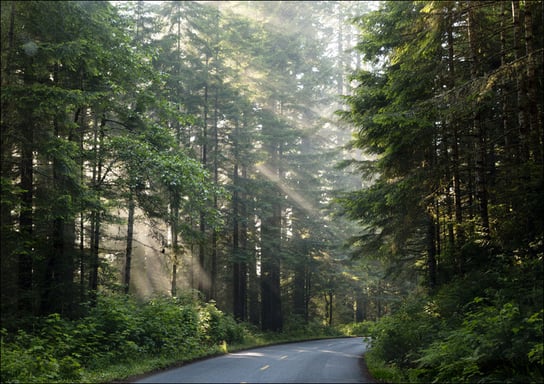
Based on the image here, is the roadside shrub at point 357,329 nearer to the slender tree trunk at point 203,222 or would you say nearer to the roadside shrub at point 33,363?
the slender tree trunk at point 203,222

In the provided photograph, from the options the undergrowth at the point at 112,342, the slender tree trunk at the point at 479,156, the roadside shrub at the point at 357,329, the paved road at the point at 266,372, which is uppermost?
the slender tree trunk at the point at 479,156

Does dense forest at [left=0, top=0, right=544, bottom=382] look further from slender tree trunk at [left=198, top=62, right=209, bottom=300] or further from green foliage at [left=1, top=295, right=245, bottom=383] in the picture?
slender tree trunk at [left=198, top=62, right=209, bottom=300]

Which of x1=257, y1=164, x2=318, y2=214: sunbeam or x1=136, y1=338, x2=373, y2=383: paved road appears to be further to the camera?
x1=257, y1=164, x2=318, y2=214: sunbeam

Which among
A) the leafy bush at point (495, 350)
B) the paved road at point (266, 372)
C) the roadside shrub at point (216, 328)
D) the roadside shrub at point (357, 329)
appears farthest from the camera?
the roadside shrub at point (357, 329)

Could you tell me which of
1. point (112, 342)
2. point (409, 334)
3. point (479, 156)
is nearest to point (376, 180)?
point (479, 156)

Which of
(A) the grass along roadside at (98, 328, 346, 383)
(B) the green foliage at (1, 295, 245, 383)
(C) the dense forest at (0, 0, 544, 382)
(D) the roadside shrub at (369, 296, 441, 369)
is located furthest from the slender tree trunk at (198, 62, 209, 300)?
(D) the roadside shrub at (369, 296, 441, 369)

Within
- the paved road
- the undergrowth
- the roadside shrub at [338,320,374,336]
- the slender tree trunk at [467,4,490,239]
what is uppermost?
the slender tree trunk at [467,4,490,239]

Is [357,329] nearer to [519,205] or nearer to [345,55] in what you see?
[345,55]

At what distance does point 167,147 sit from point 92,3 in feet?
21.4

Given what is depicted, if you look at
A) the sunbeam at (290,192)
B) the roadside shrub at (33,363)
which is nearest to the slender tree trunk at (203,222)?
the sunbeam at (290,192)

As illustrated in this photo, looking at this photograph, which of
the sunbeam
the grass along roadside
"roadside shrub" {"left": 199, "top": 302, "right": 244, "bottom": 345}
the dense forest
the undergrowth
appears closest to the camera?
the dense forest

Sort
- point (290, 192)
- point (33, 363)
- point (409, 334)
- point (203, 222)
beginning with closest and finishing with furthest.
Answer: point (33, 363), point (409, 334), point (203, 222), point (290, 192)

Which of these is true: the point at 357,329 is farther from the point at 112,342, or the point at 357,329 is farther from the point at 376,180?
the point at 112,342

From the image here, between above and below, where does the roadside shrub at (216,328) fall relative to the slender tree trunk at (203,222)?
below
